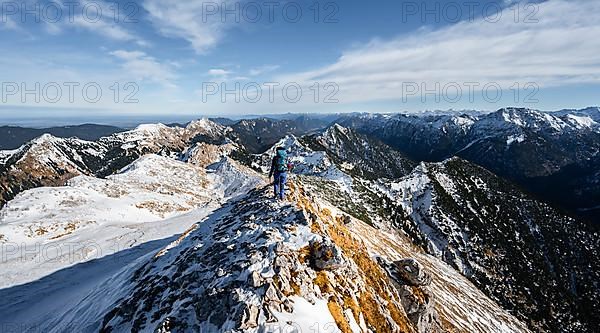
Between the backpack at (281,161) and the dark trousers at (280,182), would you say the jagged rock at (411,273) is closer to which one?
the dark trousers at (280,182)

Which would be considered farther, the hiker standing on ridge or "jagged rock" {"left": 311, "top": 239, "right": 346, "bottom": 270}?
the hiker standing on ridge

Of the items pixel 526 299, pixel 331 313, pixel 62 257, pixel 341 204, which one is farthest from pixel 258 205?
pixel 526 299

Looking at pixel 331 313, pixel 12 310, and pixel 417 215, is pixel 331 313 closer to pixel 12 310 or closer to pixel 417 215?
pixel 12 310

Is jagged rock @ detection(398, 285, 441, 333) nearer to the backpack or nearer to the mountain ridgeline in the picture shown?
the mountain ridgeline

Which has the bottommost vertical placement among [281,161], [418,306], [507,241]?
[507,241]

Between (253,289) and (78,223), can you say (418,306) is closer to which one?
(253,289)

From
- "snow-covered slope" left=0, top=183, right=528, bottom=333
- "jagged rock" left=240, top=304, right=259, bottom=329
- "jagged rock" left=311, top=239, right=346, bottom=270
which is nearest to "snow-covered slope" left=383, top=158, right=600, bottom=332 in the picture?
"snow-covered slope" left=0, top=183, right=528, bottom=333

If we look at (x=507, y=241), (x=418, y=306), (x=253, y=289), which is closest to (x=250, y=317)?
(x=253, y=289)

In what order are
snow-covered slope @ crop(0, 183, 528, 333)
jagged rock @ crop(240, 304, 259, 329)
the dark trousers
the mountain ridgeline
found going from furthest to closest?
the dark trousers → the mountain ridgeline → snow-covered slope @ crop(0, 183, 528, 333) → jagged rock @ crop(240, 304, 259, 329)
